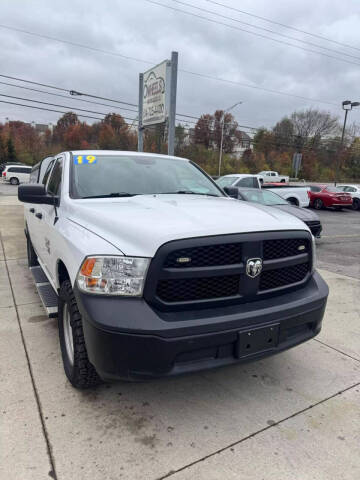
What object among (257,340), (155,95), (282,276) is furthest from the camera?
(155,95)

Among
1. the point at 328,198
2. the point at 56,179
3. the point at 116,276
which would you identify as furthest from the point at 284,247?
the point at 328,198

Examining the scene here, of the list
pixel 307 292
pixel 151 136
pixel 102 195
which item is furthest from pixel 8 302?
pixel 151 136

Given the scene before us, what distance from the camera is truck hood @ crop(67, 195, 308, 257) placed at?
2082 mm

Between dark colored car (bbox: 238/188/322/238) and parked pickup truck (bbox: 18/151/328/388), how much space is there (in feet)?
20.3

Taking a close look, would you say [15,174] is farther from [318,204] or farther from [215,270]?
[215,270]

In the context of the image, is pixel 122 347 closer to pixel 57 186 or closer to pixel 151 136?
pixel 57 186

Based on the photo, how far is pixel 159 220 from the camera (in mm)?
2252

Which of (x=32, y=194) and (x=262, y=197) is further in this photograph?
(x=262, y=197)

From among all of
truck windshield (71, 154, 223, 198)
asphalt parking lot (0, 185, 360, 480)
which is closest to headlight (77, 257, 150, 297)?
asphalt parking lot (0, 185, 360, 480)

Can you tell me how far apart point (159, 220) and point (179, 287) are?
1.47 ft

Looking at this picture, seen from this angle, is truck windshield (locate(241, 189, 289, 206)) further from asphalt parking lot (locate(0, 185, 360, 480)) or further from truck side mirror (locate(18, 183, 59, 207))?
truck side mirror (locate(18, 183, 59, 207))

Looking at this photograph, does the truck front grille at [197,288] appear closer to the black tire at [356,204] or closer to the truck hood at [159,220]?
the truck hood at [159,220]

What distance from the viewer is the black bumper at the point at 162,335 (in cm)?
195

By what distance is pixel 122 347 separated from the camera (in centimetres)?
196
